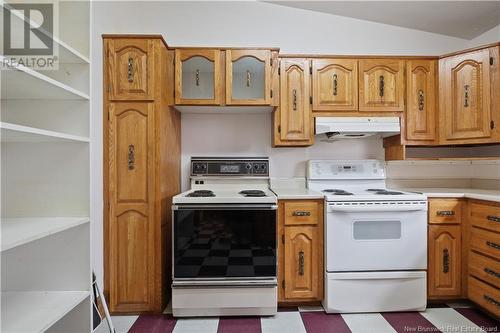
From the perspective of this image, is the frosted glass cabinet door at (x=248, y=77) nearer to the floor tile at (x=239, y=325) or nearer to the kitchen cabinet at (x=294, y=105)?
the kitchen cabinet at (x=294, y=105)

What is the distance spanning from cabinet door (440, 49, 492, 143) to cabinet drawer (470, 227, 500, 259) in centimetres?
76

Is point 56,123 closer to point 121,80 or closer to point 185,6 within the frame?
point 121,80

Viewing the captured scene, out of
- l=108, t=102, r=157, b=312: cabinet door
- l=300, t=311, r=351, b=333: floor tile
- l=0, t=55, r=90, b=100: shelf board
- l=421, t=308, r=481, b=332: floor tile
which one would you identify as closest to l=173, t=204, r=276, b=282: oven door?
l=108, t=102, r=157, b=312: cabinet door

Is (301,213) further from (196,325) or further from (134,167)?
(134,167)

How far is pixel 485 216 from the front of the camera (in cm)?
193

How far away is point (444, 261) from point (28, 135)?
8.77ft

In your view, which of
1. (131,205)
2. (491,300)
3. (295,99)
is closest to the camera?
(491,300)

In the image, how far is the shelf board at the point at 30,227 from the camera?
0.93 m

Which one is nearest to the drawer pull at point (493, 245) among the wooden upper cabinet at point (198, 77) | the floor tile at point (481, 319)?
the floor tile at point (481, 319)

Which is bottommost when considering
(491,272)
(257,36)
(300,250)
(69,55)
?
(491,272)

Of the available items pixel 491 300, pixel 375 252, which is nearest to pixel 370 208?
pixel 375 252

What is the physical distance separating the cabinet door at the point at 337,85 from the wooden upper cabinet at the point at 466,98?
739 millimetres

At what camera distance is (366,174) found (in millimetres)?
2561

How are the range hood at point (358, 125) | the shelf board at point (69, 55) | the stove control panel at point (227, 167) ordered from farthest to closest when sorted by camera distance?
1. the stove control panel at point (227, 167)
2. the range hood at point (358, 125)
3. the shelf board at point (69, 55)
